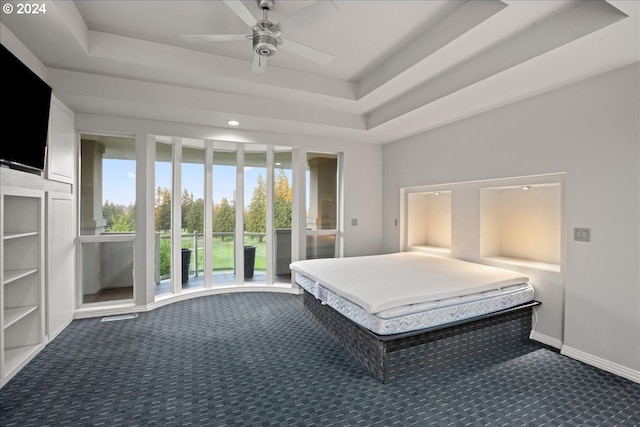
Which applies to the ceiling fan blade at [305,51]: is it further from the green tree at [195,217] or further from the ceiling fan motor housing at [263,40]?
the green tree at [195,217]

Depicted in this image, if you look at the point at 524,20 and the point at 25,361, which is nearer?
the point at 524,20

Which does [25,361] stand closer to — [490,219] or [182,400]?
[182,400]

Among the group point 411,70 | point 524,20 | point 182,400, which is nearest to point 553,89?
point 524,20

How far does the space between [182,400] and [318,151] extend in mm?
3997

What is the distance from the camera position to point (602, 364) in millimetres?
2676

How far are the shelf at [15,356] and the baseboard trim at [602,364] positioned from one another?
4783 mm

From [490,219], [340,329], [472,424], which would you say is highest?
[490,219]

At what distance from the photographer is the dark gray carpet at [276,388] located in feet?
6.70

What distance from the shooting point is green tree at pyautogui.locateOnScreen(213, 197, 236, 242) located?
5234 millimetres

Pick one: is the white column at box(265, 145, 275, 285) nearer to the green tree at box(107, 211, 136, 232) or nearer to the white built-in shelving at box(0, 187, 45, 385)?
the green tree at box(107, 211, 136, 232)

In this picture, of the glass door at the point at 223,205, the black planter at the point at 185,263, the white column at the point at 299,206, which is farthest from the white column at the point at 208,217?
the white column at the point at 299,206

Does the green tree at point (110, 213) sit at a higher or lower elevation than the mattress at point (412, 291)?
higher

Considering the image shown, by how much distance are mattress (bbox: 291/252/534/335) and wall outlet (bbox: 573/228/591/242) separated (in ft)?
2.01

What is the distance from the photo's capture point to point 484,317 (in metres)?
2.79
